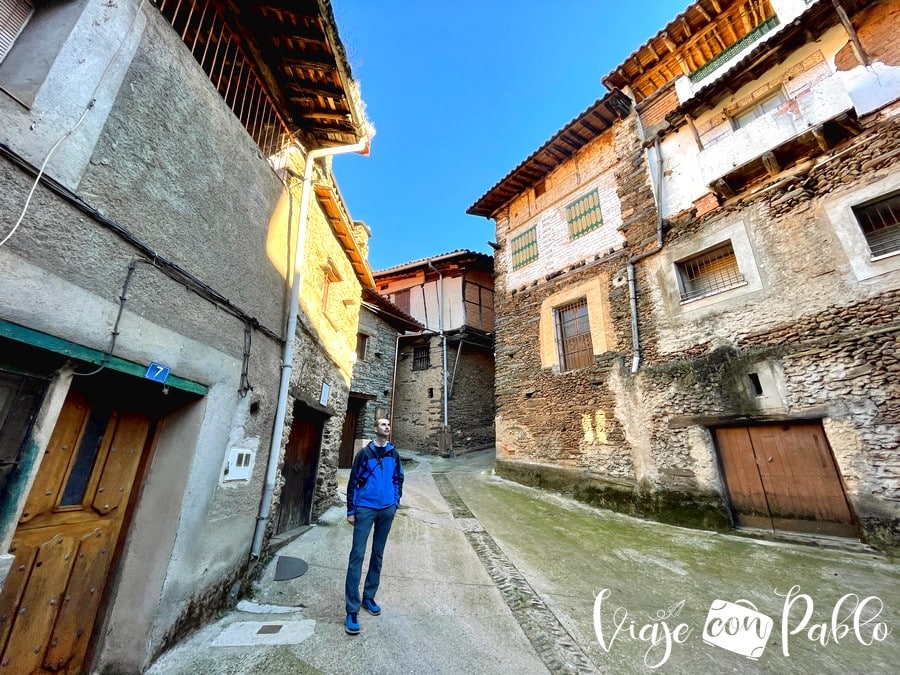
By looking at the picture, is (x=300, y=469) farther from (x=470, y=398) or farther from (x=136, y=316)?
(x=470, y=398)

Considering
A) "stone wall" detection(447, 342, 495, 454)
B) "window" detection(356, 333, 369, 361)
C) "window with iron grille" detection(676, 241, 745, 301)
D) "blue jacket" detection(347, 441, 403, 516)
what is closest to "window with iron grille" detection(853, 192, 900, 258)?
"window with iron grille" detection(676, 241, 745, 301)

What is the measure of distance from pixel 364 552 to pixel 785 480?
20.2 ft

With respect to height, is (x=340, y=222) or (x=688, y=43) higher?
(x=688, y=43)

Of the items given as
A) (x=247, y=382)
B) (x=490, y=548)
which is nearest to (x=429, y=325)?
(x=490, y=548)

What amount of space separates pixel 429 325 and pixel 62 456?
536 inches

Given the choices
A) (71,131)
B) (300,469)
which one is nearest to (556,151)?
(300,469)

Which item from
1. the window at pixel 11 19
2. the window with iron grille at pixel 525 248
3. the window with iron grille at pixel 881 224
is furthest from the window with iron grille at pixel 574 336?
the window at pixel 11 19

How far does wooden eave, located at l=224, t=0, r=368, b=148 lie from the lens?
3.52m

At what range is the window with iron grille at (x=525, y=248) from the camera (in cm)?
1080

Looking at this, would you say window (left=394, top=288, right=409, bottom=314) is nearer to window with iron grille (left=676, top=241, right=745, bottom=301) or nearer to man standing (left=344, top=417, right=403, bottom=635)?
window with iron grille (left=676, top=241, right=745, bottom=301)

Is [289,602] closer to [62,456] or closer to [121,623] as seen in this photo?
[121,623]

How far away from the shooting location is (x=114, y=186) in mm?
2100

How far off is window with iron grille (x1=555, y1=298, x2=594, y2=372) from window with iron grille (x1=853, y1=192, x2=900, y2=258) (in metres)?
4.62

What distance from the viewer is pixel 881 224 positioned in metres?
5.25
